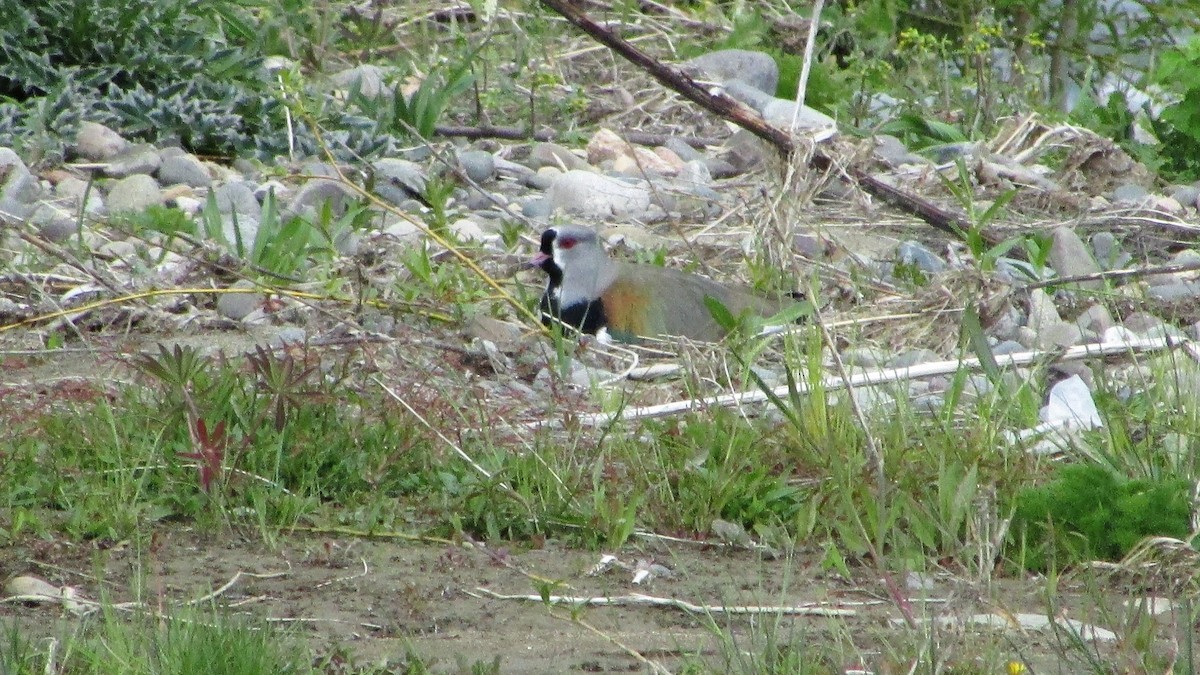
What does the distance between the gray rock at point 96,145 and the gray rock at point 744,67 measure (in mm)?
3111

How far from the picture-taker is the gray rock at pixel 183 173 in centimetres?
659

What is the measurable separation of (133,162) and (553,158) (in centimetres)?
185

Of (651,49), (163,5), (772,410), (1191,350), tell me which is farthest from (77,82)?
(1191,350)

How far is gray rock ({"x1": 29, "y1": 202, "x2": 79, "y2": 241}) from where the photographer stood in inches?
222

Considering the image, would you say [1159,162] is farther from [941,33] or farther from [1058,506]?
[1058,506]

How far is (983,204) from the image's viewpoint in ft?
21.8

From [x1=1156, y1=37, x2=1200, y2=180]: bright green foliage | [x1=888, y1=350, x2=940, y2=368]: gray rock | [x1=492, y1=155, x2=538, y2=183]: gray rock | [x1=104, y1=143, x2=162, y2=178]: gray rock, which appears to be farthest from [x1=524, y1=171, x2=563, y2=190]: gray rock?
[x1=1156, y1=37, x2=1200, y2=180]: bright green foliage

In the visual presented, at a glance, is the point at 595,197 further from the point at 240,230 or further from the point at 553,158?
the point at 240,230

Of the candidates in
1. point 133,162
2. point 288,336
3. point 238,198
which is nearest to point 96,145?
point 133,162

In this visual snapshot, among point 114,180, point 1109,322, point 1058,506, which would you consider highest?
point 1058,506

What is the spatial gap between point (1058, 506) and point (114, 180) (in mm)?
4425

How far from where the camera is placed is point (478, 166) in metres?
6.96

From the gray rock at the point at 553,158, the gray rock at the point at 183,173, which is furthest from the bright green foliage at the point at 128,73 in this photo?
the gray rock at the point at 553,158

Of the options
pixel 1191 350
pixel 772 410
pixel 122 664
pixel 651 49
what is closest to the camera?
pixel 122 664
